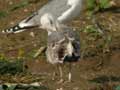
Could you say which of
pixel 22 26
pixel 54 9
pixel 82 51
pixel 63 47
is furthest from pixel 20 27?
pixel 63 47

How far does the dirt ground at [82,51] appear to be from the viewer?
7.18m

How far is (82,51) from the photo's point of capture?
8.41m

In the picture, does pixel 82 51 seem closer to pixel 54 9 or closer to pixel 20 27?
pixel 54 9

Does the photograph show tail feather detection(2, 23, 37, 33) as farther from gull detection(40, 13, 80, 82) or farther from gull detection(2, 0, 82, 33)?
gull detection(40, 13, 80, 82)

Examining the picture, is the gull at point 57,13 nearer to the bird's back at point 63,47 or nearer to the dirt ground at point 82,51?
the dirt ground at point 82,51

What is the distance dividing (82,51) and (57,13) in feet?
3.64

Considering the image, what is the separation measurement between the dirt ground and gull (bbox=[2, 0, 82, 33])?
236 mm

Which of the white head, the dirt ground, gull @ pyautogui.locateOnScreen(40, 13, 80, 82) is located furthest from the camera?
the white head

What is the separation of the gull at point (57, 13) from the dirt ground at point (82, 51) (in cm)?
24

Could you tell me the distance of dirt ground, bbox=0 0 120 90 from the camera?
23.6ft

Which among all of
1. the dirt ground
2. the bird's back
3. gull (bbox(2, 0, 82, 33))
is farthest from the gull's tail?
the bird's back

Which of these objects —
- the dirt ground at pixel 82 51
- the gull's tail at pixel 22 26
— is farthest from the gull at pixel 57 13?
the dirt ground at pixel 82 51

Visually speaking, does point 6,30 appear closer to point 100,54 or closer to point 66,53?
point 100,54

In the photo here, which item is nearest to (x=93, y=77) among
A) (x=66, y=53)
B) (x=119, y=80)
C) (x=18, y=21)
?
(x=119, y=80)
